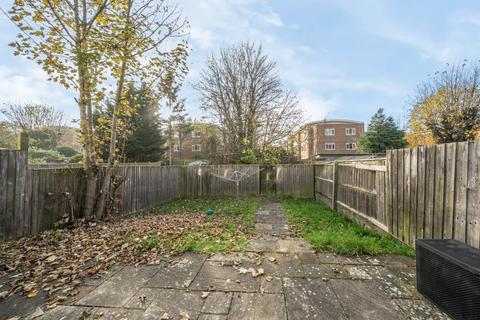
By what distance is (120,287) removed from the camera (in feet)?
7.43

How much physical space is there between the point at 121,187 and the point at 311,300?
5.43 meters

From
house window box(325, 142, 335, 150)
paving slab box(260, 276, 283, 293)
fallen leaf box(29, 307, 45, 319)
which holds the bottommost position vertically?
fallen leaf box(29, 307, 45, 319)

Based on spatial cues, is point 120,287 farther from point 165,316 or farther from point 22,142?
point 22,142

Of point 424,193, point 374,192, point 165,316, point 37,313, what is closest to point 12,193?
point 37,313

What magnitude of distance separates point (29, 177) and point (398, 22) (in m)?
9.14

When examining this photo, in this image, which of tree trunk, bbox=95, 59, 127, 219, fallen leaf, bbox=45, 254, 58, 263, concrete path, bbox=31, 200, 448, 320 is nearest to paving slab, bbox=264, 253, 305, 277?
concrete path, bbox=31, 200, 448, 320

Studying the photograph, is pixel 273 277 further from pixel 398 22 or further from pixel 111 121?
pixel 398 22

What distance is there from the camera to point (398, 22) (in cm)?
574

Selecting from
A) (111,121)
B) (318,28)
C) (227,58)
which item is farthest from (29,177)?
(227,58)

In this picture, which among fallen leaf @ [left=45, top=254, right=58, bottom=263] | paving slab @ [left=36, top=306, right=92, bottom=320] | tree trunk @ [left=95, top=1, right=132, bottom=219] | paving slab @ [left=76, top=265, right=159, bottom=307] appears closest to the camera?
paving slab @ [left=36, top=306, right=92, bottom=320]

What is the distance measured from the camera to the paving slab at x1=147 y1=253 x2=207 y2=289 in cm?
234

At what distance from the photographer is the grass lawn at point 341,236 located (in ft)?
10.5

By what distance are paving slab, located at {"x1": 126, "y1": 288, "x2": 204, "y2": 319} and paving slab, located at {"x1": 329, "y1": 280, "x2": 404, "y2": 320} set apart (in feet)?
4.50

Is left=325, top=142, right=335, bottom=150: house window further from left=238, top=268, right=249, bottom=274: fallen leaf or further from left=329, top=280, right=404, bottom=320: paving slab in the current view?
left=238, top=268, right=249, bottom=274: fallen leaf
